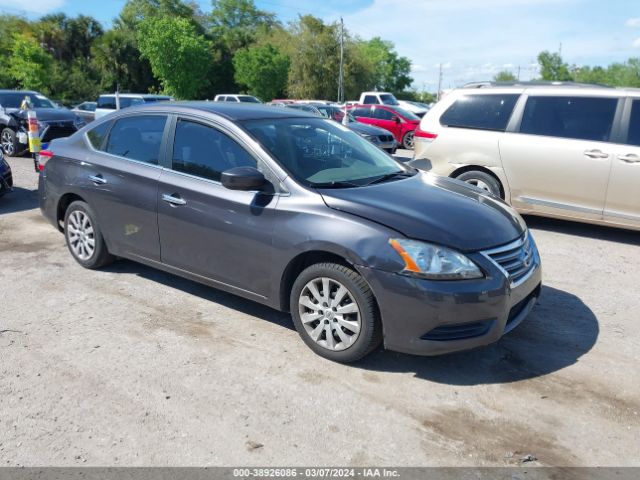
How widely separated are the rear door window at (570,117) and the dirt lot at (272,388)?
2.60 meters

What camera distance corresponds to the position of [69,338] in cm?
408

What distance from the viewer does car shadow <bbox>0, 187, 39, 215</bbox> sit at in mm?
8312

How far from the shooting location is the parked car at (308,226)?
3.44 meters

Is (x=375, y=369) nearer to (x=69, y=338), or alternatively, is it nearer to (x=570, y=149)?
(x=69, y=338)

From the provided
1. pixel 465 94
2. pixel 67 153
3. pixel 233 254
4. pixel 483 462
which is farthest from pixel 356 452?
pixel 465 94

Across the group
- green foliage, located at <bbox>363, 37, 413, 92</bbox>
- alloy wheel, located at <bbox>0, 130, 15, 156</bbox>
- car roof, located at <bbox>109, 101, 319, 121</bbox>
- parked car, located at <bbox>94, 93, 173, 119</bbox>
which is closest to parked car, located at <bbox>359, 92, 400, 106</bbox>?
parked car, located at <bbox>94, 93, 173, 119</bbox>

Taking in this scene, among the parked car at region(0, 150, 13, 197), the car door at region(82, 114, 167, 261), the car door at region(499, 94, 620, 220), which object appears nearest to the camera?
the car door at region(82, 114, 167, 261)

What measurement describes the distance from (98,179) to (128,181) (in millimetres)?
456

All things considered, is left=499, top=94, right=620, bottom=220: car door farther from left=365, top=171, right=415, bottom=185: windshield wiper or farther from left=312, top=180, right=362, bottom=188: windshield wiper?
left=312, top=180, right=362, bottom=188: windshield wiper

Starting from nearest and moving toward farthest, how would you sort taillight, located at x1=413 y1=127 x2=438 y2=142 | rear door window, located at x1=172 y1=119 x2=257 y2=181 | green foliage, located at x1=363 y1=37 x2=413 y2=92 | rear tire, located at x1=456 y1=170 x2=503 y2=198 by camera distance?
1. rear door window, located at x1=172 y1=119 x2=257 y2=181
2. rear tire, located at x1=456 y1=170 x2=503 y2=198
3. taillight, located at x1=413 y1=127 x2=438 y2=142
4. green foliage, located at x1=363 y1=37 x2=413 y2=92

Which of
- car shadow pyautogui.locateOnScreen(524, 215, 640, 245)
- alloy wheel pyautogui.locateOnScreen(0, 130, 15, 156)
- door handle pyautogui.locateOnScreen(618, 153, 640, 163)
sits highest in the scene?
door handle pyautogui.locateOnScreen(618, 153, 640, 163)

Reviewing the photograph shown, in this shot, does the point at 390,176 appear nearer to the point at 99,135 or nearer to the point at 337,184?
the point at 337,184

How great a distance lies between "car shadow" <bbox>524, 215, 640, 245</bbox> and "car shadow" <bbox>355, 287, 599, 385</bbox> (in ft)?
9.95

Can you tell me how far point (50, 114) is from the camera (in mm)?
13625
